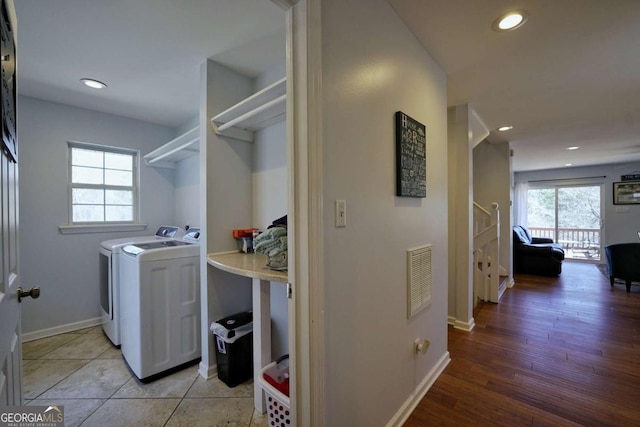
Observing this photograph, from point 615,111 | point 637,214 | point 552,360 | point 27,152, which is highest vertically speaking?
point 615,111

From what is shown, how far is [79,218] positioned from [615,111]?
19.6 ft

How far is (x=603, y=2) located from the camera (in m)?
1.37

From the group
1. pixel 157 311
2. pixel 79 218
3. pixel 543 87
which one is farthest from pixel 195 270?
pixel 543 87

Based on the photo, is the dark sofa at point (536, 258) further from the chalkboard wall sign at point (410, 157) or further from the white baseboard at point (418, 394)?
the chalkboard wall sign at point (410, 157)

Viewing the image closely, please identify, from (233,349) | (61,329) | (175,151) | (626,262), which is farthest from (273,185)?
(626,262)

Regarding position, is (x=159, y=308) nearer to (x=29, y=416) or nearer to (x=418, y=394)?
(x=29, y=416)

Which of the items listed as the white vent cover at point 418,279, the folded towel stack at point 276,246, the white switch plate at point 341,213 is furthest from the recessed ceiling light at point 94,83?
the white vent cover at point 418,279

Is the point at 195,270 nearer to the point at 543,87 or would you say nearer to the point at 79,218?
the point at 79,218

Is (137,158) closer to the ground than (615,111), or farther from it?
closer to the ground

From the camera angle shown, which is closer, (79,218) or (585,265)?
(79,218)

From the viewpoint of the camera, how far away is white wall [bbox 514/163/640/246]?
572cm

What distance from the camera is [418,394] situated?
5.61ft

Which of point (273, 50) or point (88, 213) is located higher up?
point (273, 50)

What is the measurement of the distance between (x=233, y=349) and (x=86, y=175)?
2.72 m
